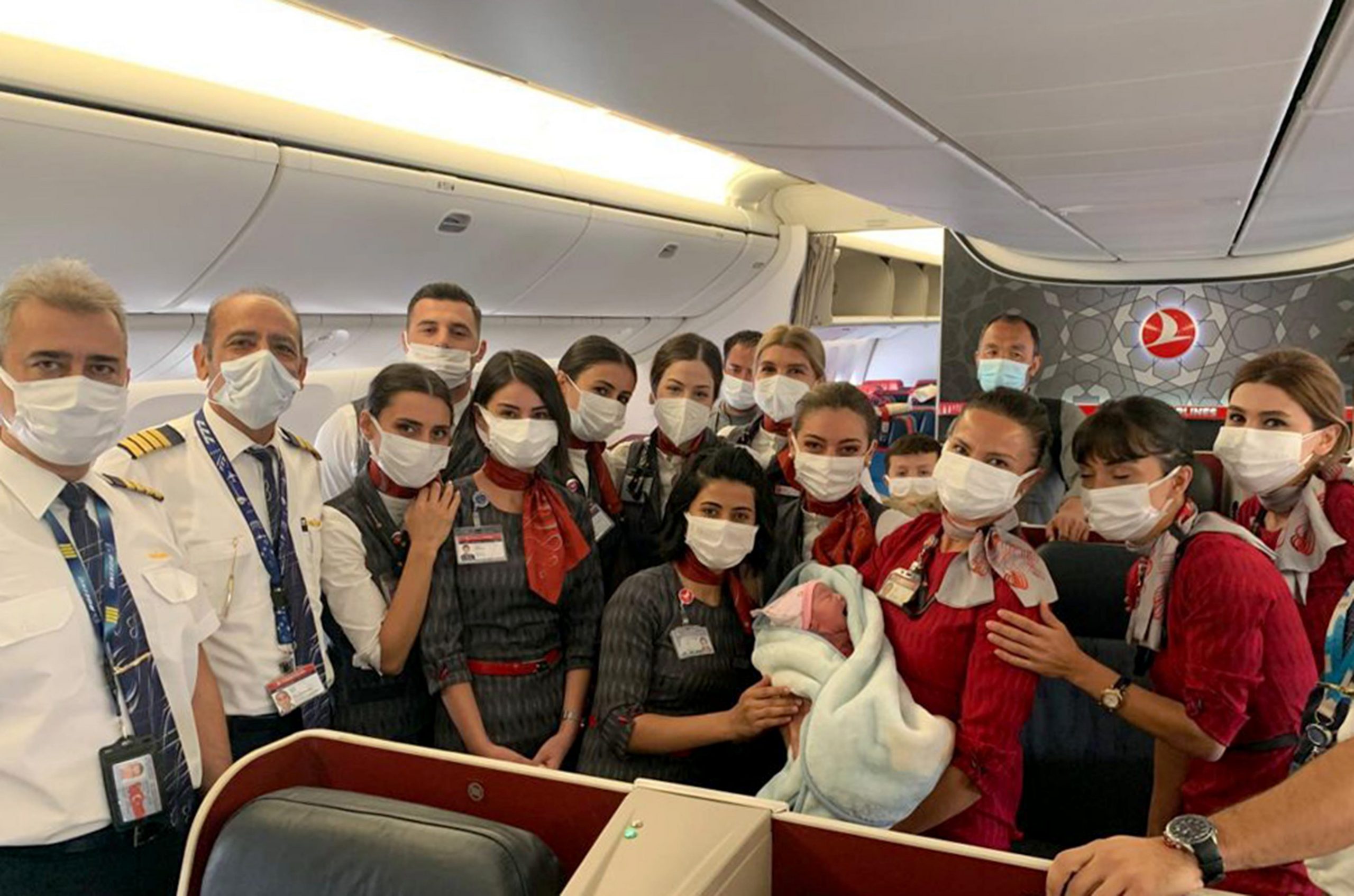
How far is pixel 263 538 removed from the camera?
228 centimetres

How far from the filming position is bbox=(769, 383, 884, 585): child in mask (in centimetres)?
270

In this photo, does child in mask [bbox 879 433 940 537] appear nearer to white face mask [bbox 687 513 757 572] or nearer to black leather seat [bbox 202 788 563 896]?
white face mask [bbox 687 513 757 572]

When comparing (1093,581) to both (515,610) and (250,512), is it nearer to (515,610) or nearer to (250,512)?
(515,610)

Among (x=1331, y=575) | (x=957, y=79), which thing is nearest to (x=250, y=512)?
(x=957, y=79)

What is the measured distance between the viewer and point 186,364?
4.80 meters

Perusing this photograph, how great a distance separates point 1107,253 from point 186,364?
5.23 m

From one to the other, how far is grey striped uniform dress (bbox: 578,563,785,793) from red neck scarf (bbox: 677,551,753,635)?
2cm

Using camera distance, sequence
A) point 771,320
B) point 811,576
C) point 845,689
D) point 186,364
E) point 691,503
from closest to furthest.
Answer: point 845,689
point 811,576
point 691,503
point 186,364
point 771,320

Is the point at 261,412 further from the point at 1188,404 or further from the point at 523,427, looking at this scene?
the point at 1188,404

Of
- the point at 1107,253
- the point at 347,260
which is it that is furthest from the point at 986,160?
the point at 1107,253

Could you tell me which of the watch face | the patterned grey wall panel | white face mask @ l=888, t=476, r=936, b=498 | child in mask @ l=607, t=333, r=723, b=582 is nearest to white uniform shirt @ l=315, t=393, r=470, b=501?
child in mask @ l=607, t=333, r=723, b=582

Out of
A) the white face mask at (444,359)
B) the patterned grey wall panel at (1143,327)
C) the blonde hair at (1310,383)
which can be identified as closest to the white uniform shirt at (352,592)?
the white face mask at (444,359)

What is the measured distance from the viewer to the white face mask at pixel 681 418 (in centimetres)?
345

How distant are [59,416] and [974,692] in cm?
187
